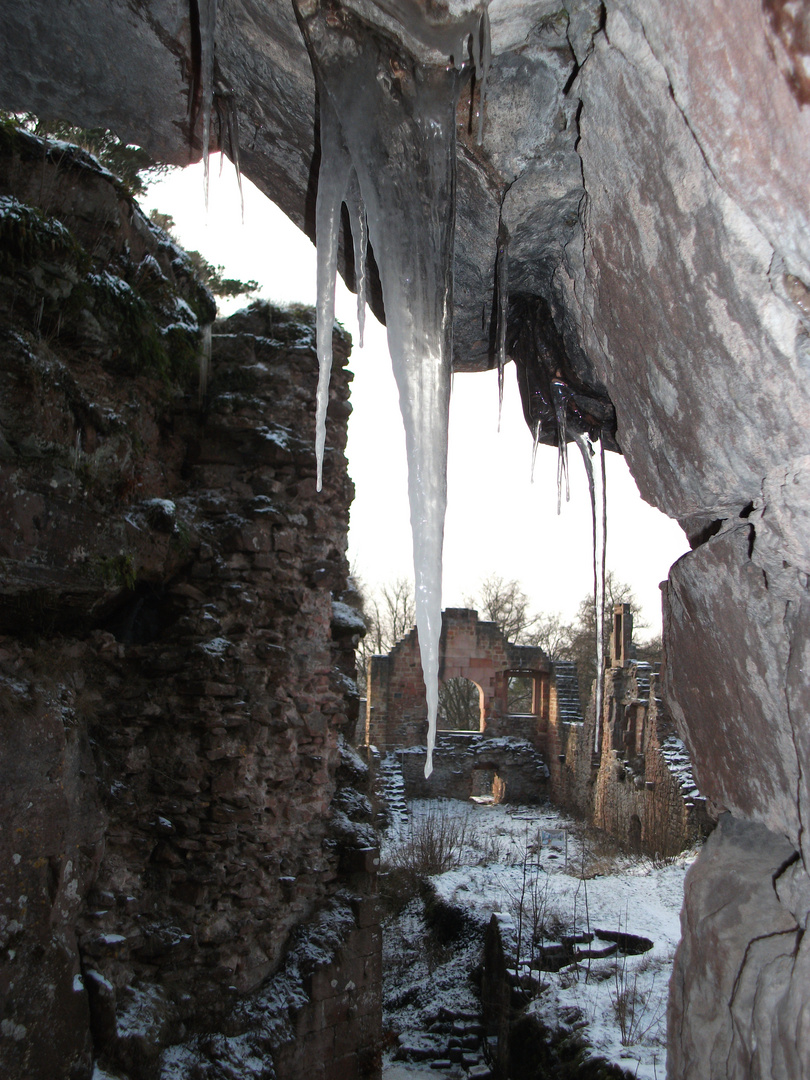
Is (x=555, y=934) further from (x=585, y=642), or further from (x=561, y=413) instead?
(x=585, y=642)

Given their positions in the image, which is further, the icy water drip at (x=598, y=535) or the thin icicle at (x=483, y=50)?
the icy water drip at (x=598, y=535)

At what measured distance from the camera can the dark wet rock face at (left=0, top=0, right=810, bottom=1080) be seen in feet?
3.52

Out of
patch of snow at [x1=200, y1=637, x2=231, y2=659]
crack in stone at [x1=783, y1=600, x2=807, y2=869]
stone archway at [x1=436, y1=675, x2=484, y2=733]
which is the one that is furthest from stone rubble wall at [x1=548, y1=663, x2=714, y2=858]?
crack in stone at [x1=783, y1=600, x2=807, y2=869]

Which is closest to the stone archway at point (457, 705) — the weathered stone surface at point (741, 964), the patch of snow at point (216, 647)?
the patch of snow at point (216, 647)

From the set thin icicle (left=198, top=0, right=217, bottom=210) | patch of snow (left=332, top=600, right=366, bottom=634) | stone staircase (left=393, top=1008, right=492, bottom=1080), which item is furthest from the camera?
stone staircase (left=393, top=1008, right=492, bottom=1080)

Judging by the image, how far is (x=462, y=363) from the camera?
2721 mm

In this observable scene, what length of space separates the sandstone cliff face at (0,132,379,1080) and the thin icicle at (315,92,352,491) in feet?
7.72

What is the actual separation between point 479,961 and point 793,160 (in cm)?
882

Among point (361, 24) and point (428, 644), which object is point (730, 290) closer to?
point (361, 24)

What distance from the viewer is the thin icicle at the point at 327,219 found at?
5.98 ft

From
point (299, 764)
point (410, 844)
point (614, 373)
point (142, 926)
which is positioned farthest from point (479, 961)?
point (614, 373)

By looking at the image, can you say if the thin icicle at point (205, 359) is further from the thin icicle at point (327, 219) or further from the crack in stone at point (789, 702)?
the crack in stone at point (789, 702)

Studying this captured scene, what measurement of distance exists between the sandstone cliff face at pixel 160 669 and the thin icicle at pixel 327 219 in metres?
2.35

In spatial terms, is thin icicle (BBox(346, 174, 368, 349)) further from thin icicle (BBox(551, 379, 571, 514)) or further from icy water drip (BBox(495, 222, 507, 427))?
thin icicle (BBox(551, 379, 571, 514))
